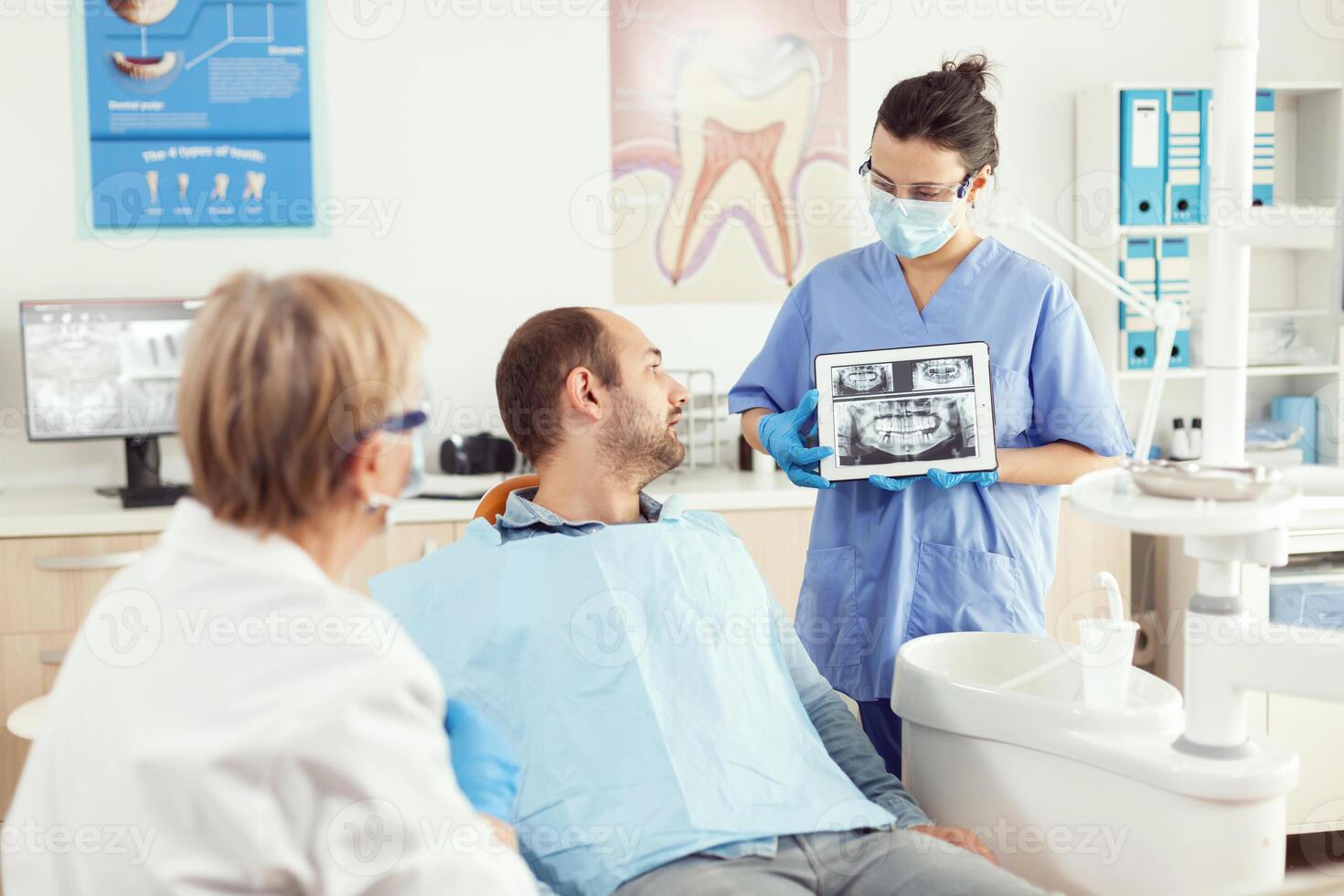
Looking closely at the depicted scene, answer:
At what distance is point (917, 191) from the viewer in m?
1.71

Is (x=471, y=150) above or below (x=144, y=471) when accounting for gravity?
above

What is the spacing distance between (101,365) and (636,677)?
1845 millimetres

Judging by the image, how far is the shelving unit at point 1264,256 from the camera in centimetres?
309

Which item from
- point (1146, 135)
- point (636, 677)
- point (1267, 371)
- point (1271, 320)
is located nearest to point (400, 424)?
point (636, 677)

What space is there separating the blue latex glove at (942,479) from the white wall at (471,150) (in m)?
1.50

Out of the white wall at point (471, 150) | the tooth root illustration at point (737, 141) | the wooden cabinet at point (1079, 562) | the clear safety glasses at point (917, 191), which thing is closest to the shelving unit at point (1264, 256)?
the white wall at point (471, 150)

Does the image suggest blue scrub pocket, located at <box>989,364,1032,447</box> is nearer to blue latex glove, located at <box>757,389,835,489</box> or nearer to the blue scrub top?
the blue scrub top

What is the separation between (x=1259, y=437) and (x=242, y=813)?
2913 millimetres

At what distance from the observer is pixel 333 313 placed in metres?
0.83

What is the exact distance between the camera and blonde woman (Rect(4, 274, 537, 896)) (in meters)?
0.73

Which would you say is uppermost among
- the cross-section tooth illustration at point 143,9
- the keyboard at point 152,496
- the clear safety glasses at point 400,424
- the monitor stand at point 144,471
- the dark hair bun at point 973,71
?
the cross-section tooth illustration at point 143,9

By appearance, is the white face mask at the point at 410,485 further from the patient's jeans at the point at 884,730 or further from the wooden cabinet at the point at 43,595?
the wooden cabinet at the point at 43,595

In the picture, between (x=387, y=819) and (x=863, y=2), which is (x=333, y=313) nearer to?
(x=387, y=819)

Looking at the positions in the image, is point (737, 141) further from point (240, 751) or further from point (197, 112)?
point (240, 751)
